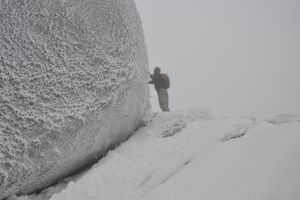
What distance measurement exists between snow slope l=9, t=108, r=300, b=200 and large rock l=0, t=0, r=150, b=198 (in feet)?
1.09

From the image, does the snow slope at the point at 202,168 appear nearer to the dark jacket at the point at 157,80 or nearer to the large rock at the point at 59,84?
the large rock at the point at 59,84

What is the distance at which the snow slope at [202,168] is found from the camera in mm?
1696

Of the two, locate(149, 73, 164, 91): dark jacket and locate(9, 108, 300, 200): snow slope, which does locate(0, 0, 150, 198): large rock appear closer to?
locate(9, 108, 300, 200): snow slope

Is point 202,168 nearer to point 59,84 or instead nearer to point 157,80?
point 59,84

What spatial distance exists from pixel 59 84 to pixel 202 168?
183 cm

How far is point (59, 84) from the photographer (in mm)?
2439

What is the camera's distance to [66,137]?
2.52m

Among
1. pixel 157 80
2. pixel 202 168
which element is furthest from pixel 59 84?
pixel 157 80

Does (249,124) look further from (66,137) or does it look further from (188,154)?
(66,137)

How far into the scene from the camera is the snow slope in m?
1.70

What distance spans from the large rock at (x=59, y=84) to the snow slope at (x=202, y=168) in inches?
13.1

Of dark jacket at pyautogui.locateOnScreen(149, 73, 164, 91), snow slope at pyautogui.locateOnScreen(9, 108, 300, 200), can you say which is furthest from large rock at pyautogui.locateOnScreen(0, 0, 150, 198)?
dark jacket at pyautogui.locateOnScreen(149, 73, 164, 91)

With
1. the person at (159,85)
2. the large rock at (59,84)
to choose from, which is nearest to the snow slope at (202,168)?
the large rock at (59,84)

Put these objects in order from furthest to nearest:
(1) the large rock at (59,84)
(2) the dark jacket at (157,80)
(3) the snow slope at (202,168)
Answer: (2) the dark jacket at (157,80)
(1) the large rock at (59,84)
(3) the snow slope at (202,168)
